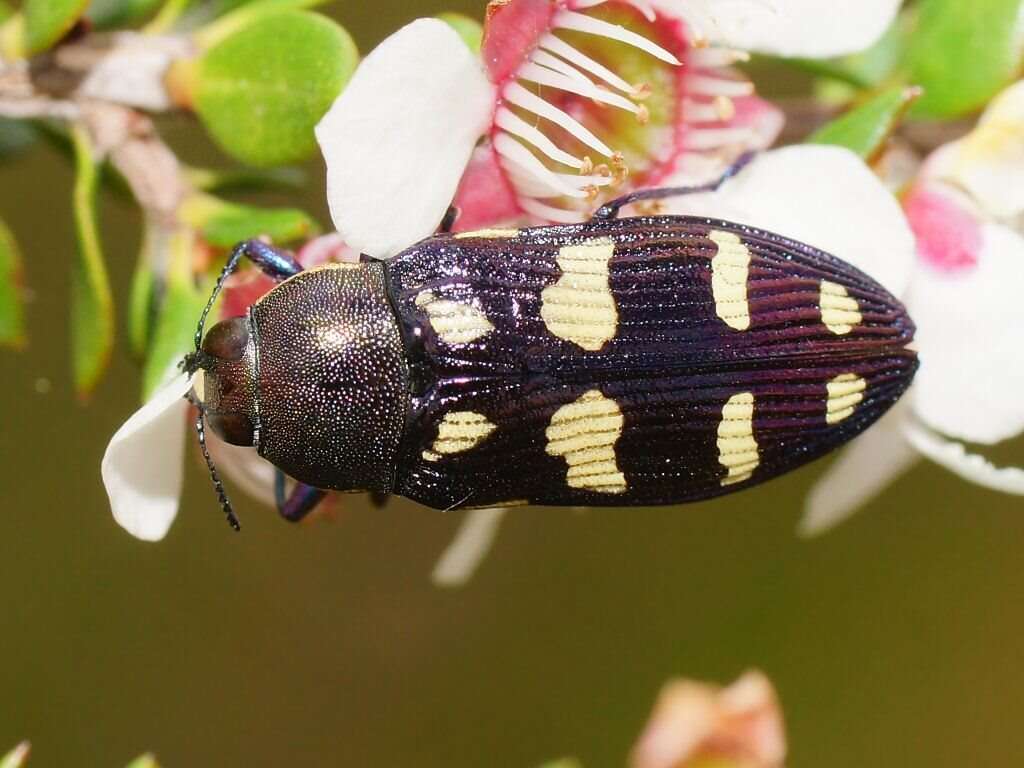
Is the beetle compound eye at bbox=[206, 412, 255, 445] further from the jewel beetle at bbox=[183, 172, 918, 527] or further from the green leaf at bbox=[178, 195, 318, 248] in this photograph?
the green leaf at bbox=[178, 195, 318, 248]

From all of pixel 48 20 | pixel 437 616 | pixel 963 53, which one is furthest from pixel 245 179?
pixel 437 616

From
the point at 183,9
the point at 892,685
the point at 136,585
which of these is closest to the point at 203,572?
the point at 136,585

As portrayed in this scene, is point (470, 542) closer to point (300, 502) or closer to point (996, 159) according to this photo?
point (300, 502)

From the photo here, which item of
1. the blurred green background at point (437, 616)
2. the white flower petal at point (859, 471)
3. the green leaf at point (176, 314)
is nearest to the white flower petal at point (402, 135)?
the green leaf at point (176, 314)

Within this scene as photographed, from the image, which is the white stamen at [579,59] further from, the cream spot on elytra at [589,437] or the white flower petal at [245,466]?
the white flower petal at [245,466]

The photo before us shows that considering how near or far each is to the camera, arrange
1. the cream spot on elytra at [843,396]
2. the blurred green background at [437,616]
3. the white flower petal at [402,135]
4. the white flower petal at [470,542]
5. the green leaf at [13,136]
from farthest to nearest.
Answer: the blurred green background at [437,616] < the white flower petal at [470,542] < the green leaf at [13,136] < the cream spot on elytra at [843,396] < the white flower petal at [402,135]
